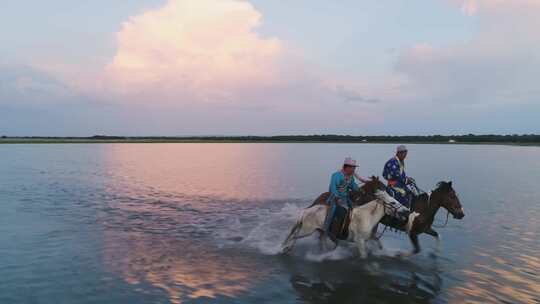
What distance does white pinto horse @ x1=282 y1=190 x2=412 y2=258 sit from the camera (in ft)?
35.6

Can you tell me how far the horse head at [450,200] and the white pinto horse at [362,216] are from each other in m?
1.46

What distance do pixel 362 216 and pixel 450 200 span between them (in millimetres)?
2543

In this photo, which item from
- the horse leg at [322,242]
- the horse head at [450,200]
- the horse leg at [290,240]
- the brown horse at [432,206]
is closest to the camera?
the horse head at [450,200]

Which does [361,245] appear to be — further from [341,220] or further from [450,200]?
[450,200]

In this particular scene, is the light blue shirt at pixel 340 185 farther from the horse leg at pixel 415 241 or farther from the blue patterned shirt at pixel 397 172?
the horse leg at pixel 415 241

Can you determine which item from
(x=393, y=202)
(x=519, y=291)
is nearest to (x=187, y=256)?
(x=393, y=202)

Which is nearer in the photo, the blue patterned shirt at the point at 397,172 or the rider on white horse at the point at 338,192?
the rider on white horse at the point at 338,192

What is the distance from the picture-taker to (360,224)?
36.0 feet

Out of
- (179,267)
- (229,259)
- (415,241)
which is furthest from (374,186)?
(179,267)

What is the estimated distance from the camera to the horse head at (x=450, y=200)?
11.2 metres

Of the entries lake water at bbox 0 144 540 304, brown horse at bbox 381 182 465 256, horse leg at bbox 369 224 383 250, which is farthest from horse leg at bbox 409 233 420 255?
horse leg at bbox 369 224 383 250

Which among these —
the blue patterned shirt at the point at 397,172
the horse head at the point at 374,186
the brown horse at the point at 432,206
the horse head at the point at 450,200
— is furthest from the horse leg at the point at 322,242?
the horse head at the point at 450,200

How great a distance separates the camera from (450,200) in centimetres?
1140

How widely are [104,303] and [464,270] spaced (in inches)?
346
